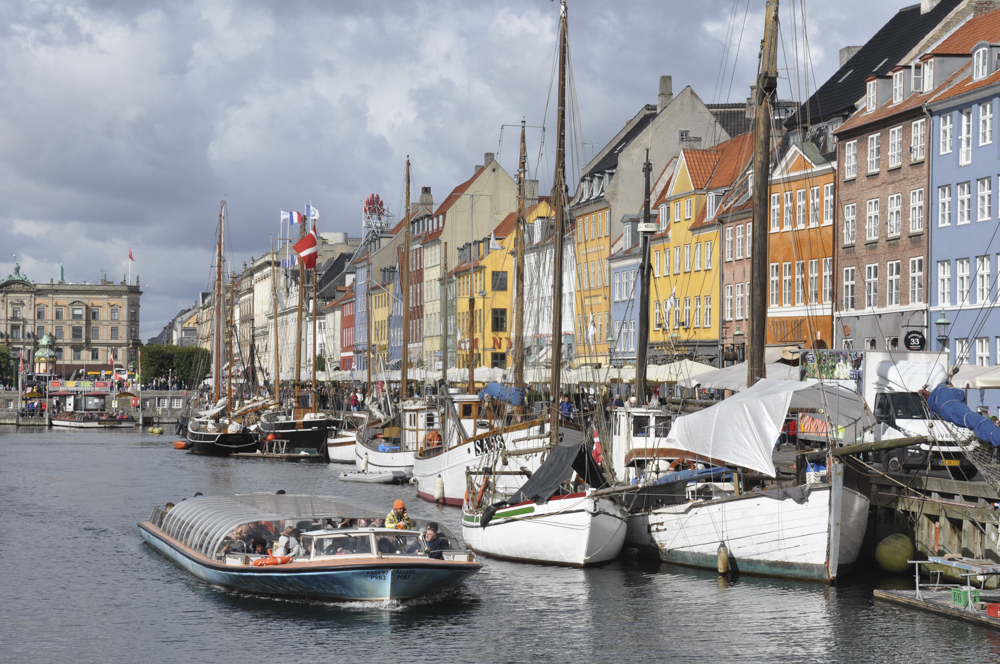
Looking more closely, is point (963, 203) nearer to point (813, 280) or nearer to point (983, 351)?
point (983, 351)

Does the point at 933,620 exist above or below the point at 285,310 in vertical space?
below

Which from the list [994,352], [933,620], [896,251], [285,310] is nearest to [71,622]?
[933,620]

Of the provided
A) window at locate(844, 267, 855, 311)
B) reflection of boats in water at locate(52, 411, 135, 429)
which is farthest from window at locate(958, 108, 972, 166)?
reflection of boats in water at locate(52, 411, 135, 429)

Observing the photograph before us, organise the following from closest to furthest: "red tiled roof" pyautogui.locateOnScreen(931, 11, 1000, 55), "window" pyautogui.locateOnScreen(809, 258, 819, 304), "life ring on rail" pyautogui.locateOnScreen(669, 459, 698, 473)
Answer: "life ring on rail" pyautogui.locateOnScreen(669, 459, 698, 473) → "red tiled roof" pyautogui.locateOnScreen(931, 11, 1000, 55) → "window" pyautogui.locateOnScreen(809, 258, 819, 304)

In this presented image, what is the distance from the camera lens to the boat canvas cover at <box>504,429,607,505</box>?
3436cm

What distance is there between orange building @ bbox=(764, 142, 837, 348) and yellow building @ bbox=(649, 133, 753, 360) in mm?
5599

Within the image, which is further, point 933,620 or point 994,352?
point 994,352

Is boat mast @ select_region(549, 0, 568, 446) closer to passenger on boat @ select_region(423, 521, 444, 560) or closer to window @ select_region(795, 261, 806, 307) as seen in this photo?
passenger on boat @ select_region(423, 521, 444, 560)

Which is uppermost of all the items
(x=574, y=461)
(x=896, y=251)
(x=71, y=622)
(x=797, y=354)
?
(x=896, y=251)

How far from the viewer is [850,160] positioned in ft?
209

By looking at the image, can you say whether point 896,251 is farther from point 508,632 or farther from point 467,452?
point 508,632

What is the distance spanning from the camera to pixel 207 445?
295 ft

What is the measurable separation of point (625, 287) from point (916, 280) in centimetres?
3127

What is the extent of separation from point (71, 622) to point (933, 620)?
699 inches
